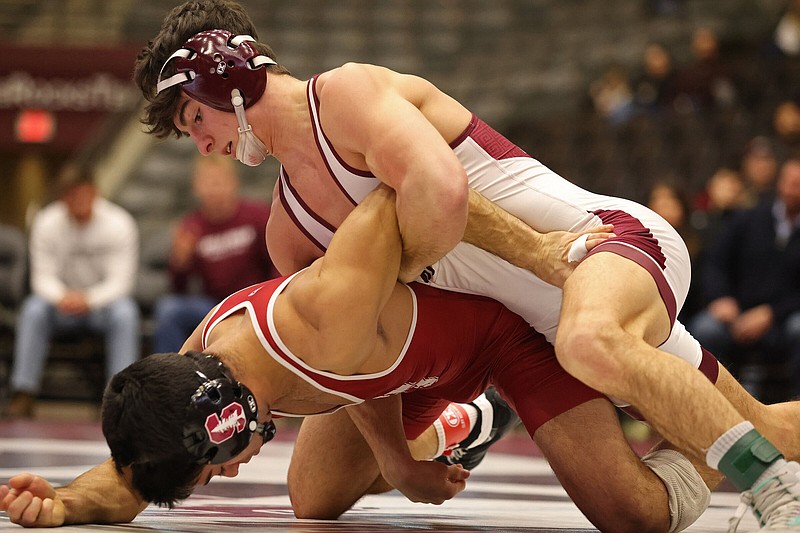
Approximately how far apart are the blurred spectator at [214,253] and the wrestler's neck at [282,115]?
13.4 ft

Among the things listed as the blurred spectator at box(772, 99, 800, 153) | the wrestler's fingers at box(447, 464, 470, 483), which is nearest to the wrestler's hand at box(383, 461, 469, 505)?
the wrestler's fingers at box(447, 464, 470, 483)

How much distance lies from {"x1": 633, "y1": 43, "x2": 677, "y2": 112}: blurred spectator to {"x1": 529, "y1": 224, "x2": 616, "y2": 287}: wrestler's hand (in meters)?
7.84

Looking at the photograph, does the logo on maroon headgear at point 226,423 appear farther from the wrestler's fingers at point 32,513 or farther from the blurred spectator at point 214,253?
the blurred spectator at point 214,253

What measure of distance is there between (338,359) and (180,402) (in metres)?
0.37

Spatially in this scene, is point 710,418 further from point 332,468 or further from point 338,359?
point 332,468

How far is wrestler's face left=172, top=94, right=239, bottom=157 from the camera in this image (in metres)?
2.85

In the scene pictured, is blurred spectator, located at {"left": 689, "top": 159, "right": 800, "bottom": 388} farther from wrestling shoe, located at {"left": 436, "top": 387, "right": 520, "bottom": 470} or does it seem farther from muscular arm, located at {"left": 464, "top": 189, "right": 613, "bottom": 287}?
muscular arm, located at {"left": 464, "top": 189, "right": 613, "bottom": 287}

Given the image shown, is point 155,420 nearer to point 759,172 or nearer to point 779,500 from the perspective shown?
point 779,500

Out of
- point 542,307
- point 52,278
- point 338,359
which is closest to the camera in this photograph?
point 338,359

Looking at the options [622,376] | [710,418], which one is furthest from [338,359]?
[710,418]

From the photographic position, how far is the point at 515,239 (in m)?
2.78

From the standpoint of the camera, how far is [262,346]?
8.20 feet

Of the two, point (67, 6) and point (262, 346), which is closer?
point (262, 346)

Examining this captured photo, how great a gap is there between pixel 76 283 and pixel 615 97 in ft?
18.2
